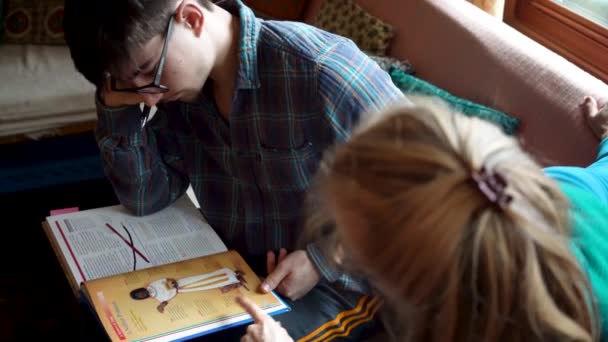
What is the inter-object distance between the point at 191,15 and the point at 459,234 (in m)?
0.71

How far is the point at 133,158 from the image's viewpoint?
51.1 inches

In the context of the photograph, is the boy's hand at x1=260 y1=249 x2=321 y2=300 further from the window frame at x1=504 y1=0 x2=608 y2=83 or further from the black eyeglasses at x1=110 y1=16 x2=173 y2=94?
the window frame at x1=504 y1=0 x2=608 y2=83

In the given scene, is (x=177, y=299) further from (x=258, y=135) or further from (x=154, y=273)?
(x=258, y=135)

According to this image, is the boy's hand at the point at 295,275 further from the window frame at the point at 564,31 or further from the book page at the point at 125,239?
the window frame at the point at 564,31

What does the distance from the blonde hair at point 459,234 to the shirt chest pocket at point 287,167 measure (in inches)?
21.4

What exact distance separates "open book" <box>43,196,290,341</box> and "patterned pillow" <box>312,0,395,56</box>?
843 mm

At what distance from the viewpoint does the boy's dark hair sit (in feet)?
3.33

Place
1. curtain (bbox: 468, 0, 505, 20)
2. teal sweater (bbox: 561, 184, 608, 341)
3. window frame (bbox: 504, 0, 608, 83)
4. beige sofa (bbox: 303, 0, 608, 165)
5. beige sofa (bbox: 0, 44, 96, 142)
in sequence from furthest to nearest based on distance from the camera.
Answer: beige sofa (bbox: 0, 44, 96, 142), curtain (bbox: 468, 0, 505, 20), window frame (bbox: 504, 0, 608, 83), beige sofa (bbox: 303, 0, 608, 165), teal sweater (bbox: 561, 184, 608, 341)

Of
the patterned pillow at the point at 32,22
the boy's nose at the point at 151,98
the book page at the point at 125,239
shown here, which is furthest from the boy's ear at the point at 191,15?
the patterned pillow at the point at 32,22

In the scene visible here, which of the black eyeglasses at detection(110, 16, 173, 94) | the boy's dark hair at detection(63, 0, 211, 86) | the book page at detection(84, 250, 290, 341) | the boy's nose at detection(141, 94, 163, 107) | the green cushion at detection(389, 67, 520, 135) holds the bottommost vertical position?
the book page at detection(84, 250, 290, 341)

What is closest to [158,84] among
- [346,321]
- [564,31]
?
[346,321]

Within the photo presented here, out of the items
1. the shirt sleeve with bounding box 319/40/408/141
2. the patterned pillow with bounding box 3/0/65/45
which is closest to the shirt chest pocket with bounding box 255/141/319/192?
the shirt sleeve with bounding box 319/40/408/141

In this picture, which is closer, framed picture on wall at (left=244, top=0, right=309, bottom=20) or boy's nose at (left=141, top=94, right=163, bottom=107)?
boy's nose at (left=141, top=94, right=163, bottom=107)

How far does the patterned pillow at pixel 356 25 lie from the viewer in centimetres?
190
